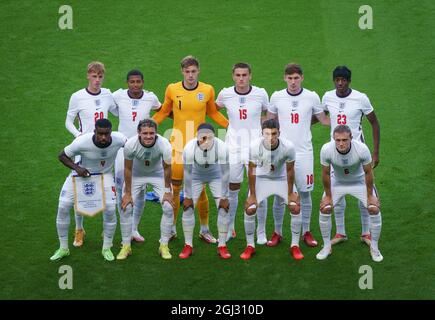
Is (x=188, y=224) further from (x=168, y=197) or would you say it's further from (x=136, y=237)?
(x=136, y=237)

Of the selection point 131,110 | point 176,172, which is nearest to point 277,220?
point 176,172

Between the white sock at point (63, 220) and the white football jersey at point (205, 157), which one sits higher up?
the white football jersey at point (205, 157)

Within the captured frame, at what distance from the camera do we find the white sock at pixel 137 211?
14.2 metres

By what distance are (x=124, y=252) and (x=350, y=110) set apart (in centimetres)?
369

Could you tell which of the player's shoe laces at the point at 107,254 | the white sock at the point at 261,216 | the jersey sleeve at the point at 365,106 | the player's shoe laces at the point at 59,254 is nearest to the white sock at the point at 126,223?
the player's shoe laces at the point at 107,254

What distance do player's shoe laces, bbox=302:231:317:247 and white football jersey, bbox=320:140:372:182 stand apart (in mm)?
1102

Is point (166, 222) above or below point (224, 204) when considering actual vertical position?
below

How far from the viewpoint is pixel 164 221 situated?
13773 millimetres

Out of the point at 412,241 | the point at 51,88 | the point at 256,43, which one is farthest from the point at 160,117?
the point at 256,43

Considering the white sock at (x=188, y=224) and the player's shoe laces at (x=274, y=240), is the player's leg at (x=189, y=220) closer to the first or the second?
the white sock at (x=188, y=224)

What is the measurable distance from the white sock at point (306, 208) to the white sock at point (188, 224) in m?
1.59

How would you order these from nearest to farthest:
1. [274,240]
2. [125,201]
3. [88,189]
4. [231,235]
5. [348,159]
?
[348,159]
[88,189]
[125,201]
[274,240]
[231,235]

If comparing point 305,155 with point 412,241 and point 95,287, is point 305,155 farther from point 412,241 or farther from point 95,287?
point 95,287

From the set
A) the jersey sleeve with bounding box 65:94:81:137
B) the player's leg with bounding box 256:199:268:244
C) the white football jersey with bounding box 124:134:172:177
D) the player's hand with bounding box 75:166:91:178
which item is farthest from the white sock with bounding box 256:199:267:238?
the jersey sleeve with bounding box 65:94:81:137
